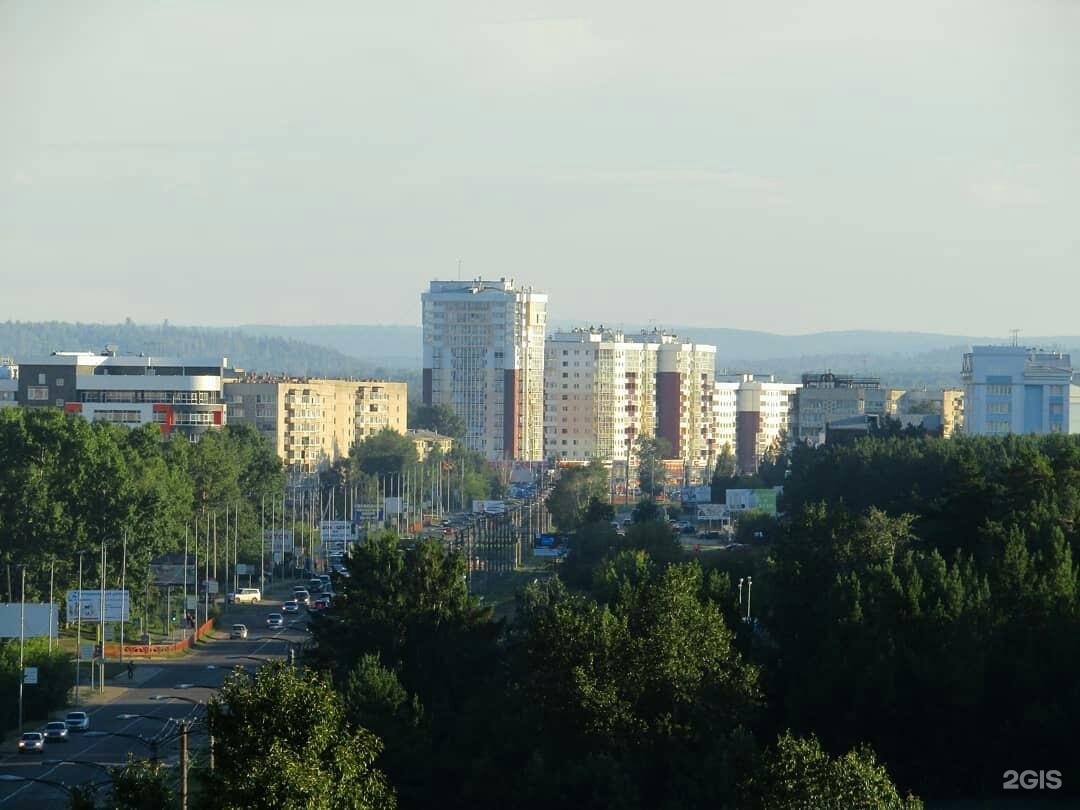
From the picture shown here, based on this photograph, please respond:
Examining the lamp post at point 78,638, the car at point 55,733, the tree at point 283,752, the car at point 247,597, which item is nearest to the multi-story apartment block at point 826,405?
the car at point 247,597

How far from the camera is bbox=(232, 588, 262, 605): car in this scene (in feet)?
334

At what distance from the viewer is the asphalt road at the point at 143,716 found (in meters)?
54.3

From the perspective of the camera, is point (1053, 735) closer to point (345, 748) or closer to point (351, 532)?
point (345, 748)

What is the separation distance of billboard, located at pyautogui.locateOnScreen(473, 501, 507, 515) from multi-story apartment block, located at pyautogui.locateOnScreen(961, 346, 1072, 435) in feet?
108

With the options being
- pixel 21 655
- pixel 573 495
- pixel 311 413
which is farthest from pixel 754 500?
pixel 21 655

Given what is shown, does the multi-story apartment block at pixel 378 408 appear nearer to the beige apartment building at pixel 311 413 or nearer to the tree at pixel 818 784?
the beige apartment building at pixel 311 413

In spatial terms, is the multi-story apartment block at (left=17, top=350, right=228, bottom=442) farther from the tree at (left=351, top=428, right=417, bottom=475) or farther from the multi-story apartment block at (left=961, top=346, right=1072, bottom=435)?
the multi-story apartment block at (left=961, top=346, right=1072, bottom=435)

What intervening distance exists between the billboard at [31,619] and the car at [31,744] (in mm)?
11881

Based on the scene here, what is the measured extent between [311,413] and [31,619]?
9875 cm

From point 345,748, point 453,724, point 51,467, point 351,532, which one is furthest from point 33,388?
point 345,748

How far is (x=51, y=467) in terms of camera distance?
91750 millimetres

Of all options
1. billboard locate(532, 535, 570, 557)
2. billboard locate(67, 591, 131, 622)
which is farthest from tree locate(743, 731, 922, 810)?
billboard locate(532, 535, 570, 557)

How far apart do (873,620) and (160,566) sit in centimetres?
4158

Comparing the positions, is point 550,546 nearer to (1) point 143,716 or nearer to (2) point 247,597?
(2) point 247,597
